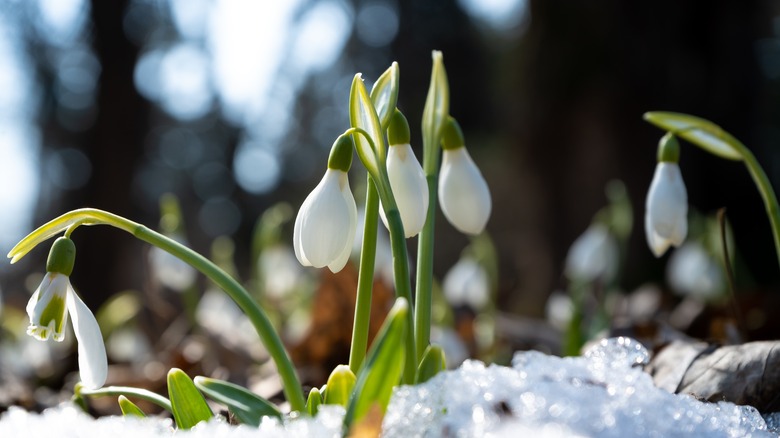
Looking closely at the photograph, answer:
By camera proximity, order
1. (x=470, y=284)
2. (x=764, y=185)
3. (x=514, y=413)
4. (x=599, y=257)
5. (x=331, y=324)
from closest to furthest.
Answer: (x=514, y=413) → (x=764, y=185) → (x=331, y=324) → (x=599, y=257) → (x=470, y=284)

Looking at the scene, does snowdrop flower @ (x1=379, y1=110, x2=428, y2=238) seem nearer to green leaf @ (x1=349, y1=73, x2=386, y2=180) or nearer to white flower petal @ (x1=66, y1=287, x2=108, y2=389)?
green leaf @ (x1=349, y1=73, x2=386, y2=180)

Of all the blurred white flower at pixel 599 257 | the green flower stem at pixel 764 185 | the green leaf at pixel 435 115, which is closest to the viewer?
the green leaf at pixel 435 115

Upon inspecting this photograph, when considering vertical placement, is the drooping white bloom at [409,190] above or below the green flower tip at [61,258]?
above

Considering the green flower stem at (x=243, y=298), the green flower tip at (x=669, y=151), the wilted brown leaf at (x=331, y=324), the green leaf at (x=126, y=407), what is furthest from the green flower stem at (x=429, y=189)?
the wilted brown leaf at (x=331, y=324)

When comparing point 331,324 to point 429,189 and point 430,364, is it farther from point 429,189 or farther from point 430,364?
point 430,364

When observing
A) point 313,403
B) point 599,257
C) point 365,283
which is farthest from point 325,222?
point 599,257

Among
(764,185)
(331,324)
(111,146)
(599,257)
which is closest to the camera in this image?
(764,185)

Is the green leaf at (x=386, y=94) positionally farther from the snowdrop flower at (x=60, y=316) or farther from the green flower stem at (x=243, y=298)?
the snowdrop flower at (x=60, y=316)
